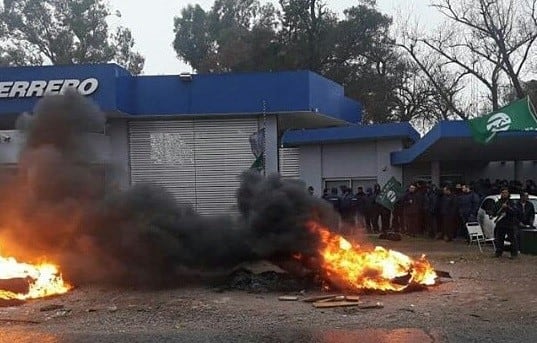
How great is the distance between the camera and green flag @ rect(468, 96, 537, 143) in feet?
53.7

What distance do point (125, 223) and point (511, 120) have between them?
32.7 ft

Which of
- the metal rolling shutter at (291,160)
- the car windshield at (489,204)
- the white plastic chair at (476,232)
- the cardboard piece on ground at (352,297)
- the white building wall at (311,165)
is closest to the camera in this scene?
the cardboard piece on ground at (352,297)

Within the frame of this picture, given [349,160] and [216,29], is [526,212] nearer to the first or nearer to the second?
[349,160]

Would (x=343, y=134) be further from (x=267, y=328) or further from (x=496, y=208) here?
(x=267, y=328)

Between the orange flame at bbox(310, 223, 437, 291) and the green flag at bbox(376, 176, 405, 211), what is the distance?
851 cm

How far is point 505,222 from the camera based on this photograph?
46.2 ft

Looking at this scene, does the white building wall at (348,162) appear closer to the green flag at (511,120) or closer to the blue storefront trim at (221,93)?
the blue storefront trim at (221,93)

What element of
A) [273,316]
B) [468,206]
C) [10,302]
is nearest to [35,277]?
[10,302]

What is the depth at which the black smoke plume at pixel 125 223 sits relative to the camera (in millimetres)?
11297

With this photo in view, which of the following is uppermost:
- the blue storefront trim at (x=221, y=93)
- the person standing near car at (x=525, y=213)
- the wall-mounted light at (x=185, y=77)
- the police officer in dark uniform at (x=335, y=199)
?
the wall-mounted light at (x=185, y=77)

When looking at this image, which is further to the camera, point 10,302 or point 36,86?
point 36,86

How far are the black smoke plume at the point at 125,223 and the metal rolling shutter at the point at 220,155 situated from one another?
9586mm

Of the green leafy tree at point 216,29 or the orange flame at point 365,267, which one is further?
the green leafy tree at point 216,29

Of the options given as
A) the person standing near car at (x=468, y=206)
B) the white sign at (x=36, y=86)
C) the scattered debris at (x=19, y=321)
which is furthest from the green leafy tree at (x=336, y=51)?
the scattered debris at (x=19, y=321)
